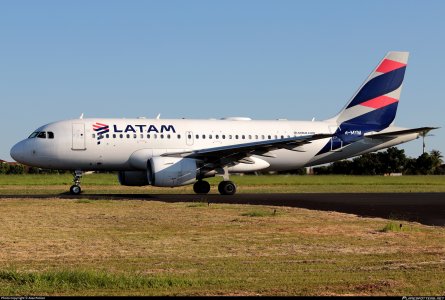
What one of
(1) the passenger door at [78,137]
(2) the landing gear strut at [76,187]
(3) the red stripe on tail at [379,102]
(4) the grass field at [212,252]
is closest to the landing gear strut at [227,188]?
(2) the landing gear strut at [76,187]

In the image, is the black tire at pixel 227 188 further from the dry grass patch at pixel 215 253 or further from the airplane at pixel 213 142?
the dry grass patch at pixel 215 253

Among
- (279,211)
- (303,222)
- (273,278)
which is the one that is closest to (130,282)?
(273,278)

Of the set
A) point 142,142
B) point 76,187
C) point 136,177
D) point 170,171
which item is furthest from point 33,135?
point 170,171

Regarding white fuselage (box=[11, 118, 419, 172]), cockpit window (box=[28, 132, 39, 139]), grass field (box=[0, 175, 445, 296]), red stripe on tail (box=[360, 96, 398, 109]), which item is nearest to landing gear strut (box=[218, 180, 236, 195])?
white fuselage (box=[11, 118, 419, 172])

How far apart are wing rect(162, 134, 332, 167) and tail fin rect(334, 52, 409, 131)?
612 centimetres

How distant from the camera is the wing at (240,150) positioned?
3611 cm

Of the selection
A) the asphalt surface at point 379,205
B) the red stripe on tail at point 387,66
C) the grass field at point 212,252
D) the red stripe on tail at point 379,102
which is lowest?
the grass field at point 212,252

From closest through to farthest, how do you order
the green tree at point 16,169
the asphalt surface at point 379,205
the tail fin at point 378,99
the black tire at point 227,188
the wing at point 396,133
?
the asphalt surface at point 379,205 < the black tire at point 227,188 < the wing at point 396,133 < the tail fin at point 378,99 < the green tree at point 16,169

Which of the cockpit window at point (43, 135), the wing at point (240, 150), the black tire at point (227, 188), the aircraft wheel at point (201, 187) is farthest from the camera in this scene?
the aircraft wheel at point (201, 187)

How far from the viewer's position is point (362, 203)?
3098 centimetres

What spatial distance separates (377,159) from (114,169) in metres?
62.4

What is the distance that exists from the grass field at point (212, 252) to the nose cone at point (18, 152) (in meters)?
10.5

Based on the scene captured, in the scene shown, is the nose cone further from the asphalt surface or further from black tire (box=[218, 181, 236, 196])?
the asphalt surface

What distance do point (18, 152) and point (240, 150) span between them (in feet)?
36.6
